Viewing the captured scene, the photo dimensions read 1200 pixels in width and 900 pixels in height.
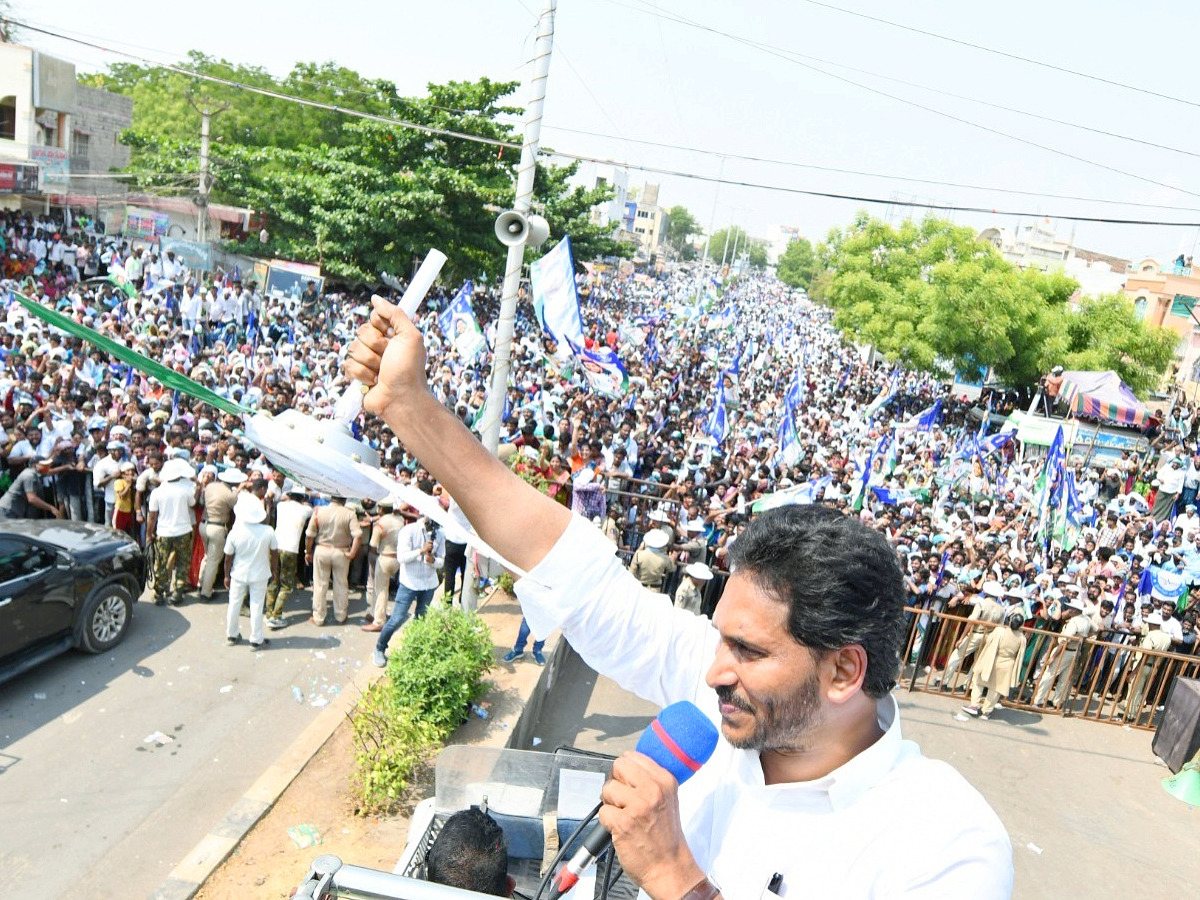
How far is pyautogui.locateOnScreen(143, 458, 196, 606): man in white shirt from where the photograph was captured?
29.2ft

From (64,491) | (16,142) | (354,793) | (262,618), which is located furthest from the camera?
(16,142)

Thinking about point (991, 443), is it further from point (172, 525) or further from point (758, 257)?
point (758, 257)

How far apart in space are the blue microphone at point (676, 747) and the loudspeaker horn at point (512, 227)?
481 cm

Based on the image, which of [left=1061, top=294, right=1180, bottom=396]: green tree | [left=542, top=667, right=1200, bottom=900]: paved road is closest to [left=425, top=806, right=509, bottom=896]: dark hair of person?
[left=542, top=667, right=1200, bottom=900]: paved road

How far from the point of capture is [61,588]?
25.0 ft

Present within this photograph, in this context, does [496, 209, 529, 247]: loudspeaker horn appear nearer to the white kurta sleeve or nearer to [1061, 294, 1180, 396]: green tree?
the white kurta sleeve

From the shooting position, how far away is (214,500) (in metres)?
8.90

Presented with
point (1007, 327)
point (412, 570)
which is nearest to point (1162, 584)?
point (412, 570)

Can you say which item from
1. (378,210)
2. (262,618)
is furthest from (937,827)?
(378,210)

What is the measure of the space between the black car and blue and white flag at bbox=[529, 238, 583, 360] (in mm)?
4863

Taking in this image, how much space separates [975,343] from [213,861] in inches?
1093

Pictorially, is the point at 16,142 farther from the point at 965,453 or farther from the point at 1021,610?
the point at 1021,610

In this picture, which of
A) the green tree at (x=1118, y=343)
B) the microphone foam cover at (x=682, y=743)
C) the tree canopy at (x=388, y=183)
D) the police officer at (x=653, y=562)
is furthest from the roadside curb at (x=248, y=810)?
the green tree at (x=1118, y=343)

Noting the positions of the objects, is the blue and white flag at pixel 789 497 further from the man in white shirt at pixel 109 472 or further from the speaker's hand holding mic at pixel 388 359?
the speaker's hand holding mic at pixel 388 359
